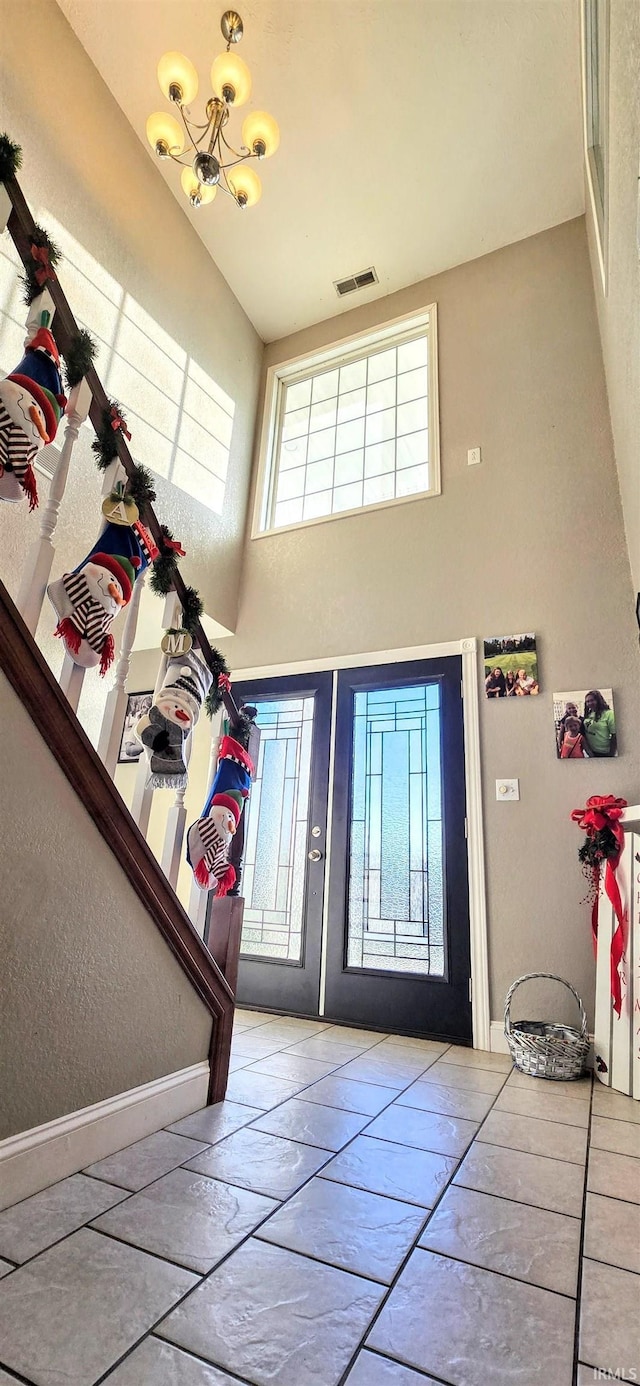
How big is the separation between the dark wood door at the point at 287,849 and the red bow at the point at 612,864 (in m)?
1.42

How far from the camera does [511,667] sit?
10.4 ft

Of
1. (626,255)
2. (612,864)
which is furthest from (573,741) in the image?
(626,255)

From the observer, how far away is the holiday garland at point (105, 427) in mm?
1436

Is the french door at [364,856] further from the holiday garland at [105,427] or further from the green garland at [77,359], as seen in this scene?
the green garland at [77,359]

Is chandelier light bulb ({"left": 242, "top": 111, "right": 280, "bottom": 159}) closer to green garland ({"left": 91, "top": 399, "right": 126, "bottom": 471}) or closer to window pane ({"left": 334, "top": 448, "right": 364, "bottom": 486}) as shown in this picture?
window pane ({"left": 334, "top": 448, "right": 364, "bottom": 486})

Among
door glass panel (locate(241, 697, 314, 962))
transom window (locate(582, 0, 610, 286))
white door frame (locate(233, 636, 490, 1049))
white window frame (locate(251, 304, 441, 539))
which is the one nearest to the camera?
transom window (locate(582, 0, 610, 286))

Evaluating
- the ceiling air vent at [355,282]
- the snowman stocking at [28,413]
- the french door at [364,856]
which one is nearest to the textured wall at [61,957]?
the snowman stocking at [28,413]

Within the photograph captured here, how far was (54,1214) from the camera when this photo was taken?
3.93 feet

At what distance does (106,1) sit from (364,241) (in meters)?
1.83

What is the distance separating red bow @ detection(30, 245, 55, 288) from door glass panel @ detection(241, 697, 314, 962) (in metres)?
2.61

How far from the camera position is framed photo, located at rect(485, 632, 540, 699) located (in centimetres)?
311

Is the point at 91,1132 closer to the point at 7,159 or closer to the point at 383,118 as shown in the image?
the point at 7,159

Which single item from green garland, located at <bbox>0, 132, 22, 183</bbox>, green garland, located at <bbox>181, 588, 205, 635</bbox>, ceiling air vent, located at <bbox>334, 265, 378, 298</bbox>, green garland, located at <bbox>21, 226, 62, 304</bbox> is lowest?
green garland, located at <bbox>181, 588, 205, 635</bbox>

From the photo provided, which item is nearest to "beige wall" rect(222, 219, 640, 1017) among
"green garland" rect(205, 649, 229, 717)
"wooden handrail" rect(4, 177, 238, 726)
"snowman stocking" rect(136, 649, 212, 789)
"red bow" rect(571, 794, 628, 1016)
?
"red bow" rect(571, 794, 628, 1016)
